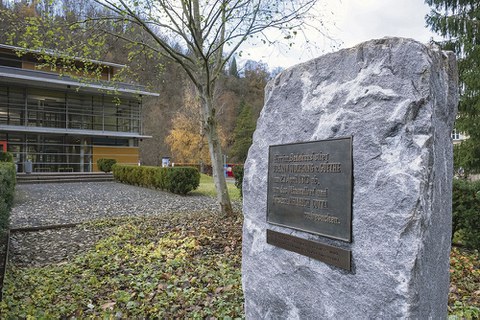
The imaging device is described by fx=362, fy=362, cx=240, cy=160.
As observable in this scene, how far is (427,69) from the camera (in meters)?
2.09

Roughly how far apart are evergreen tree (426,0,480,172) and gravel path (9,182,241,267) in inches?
396

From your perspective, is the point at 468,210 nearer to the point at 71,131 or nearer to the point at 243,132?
the point at 71,131

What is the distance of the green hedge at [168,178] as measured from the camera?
1566 centimetres

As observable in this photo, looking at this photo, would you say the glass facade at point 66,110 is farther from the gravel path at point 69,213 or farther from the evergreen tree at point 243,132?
the evergreen tree at point 243,132

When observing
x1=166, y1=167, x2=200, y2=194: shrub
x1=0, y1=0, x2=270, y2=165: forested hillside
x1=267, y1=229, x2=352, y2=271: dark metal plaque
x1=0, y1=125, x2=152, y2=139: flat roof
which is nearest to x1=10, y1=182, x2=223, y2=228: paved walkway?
x1=166, y1=167, x2=200, y2=194: shrub

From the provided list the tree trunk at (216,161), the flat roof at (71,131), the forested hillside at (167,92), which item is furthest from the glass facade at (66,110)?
the tree trunk at (216,161)

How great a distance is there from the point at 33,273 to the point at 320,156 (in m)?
4.75

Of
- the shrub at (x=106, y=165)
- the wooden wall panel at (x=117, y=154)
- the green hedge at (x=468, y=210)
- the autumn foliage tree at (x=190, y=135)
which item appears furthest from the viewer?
the autumn foliage tree at (x=190, y=135)

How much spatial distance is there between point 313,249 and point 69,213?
9.88 metres

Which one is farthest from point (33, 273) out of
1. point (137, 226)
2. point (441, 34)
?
point (441, 34)

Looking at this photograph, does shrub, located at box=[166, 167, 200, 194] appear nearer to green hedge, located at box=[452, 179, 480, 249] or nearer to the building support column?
green hedge, located at box=[452, 179, 480, 249]

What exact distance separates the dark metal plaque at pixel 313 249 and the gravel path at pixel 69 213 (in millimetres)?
4697

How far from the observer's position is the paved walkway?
9859 millimetres

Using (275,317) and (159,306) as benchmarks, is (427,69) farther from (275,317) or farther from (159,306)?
(159,306)
